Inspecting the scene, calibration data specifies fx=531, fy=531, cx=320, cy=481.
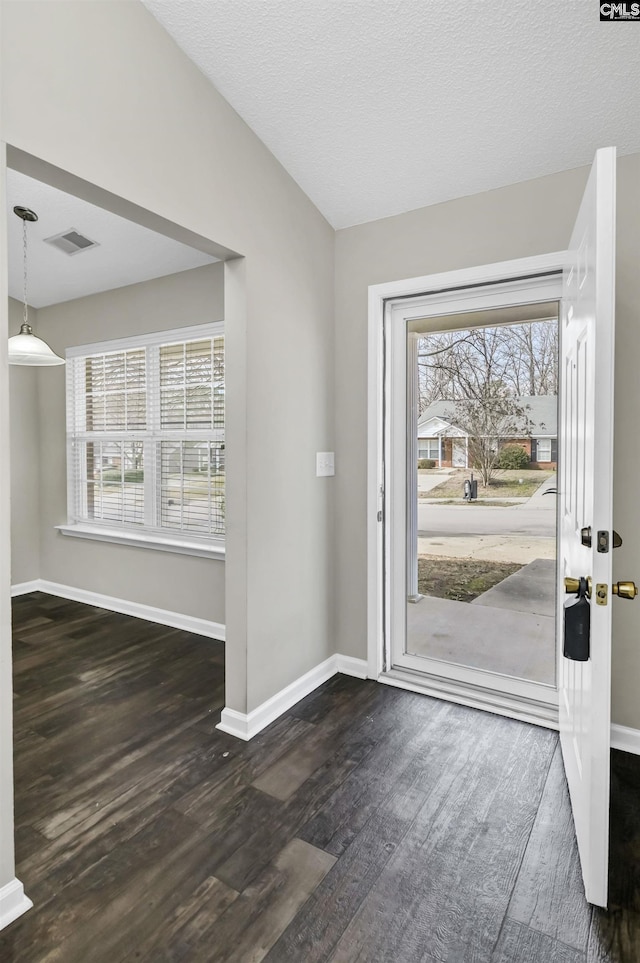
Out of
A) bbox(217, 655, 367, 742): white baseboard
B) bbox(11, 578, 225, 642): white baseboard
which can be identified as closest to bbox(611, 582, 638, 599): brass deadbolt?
bbox(217, 655, 367, 742): white baseboard

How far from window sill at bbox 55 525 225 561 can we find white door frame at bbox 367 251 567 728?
1.10 m

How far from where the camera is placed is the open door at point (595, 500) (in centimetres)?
136

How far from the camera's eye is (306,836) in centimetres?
176

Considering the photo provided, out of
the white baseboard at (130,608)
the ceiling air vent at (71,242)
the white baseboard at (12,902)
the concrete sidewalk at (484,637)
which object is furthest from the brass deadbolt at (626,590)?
the ceiling air vent at (71,242)

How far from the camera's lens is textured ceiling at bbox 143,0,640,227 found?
5.66 feet

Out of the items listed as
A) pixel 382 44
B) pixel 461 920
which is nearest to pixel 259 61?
pixel 382 44

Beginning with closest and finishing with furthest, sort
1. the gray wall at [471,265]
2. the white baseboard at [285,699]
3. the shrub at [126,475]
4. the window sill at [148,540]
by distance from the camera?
the gray wall at [471,265] → the white baseboard at [285,699] → the window sill at [148,540] → the shrub at [126,475]

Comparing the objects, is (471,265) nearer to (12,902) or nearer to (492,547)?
(492,547)

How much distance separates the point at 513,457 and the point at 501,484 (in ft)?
0.47

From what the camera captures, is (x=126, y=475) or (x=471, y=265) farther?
(x=126, y=475)

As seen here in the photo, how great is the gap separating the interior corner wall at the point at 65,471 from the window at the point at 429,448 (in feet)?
4.98

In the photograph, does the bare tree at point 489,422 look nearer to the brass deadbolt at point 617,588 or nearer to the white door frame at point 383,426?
the white door frame at point 383,426

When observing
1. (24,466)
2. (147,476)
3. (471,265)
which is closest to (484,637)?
(471,265)

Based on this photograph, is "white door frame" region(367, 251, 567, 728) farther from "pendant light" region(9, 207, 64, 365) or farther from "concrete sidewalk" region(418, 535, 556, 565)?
"pendant light" region(9, 207, 64, 365)
